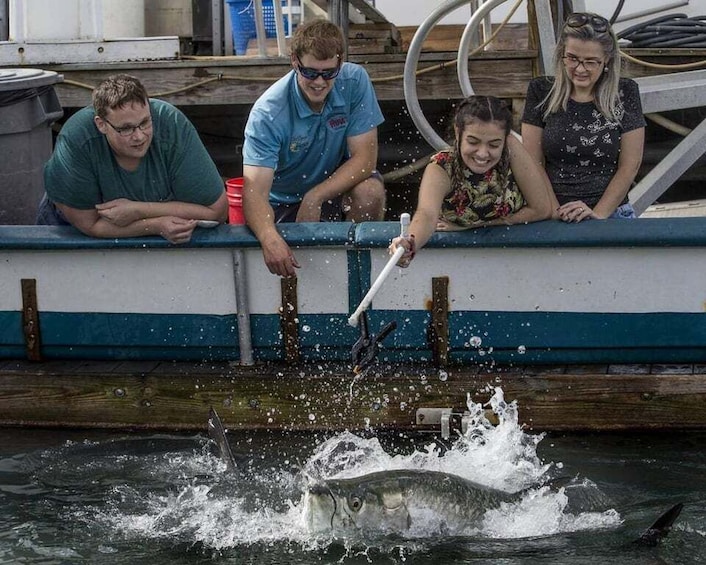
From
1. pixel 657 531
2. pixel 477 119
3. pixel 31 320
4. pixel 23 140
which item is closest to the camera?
pixel 657 531

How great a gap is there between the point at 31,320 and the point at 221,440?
49.2 inches

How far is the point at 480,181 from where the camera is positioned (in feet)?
17.3

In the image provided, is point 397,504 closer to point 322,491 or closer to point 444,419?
point 322,491

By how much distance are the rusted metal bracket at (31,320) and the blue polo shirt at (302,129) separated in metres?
1.15

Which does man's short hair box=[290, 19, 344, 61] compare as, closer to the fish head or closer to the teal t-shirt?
the teal t-shirt

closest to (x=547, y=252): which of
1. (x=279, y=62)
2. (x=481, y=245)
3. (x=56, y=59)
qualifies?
(x=481, y=245)

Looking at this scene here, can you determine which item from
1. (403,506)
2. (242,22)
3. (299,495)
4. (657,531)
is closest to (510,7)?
(242,22)

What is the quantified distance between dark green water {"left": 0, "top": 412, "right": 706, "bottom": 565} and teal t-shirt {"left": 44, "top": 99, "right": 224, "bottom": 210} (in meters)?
1.09

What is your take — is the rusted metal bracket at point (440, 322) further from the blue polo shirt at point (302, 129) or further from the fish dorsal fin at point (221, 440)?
the fish dorsal fin at point (221, 440)

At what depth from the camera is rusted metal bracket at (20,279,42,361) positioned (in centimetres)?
571

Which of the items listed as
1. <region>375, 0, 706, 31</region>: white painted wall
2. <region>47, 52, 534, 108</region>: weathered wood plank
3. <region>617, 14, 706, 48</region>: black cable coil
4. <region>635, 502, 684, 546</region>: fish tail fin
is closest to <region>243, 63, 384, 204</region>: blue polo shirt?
<region>635, 502, 684, 546</region>: fish tail fin

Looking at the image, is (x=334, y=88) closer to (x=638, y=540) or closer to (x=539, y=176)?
(x=539, y=176)

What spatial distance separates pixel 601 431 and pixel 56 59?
16.3 ft

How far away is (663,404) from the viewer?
212 inches
